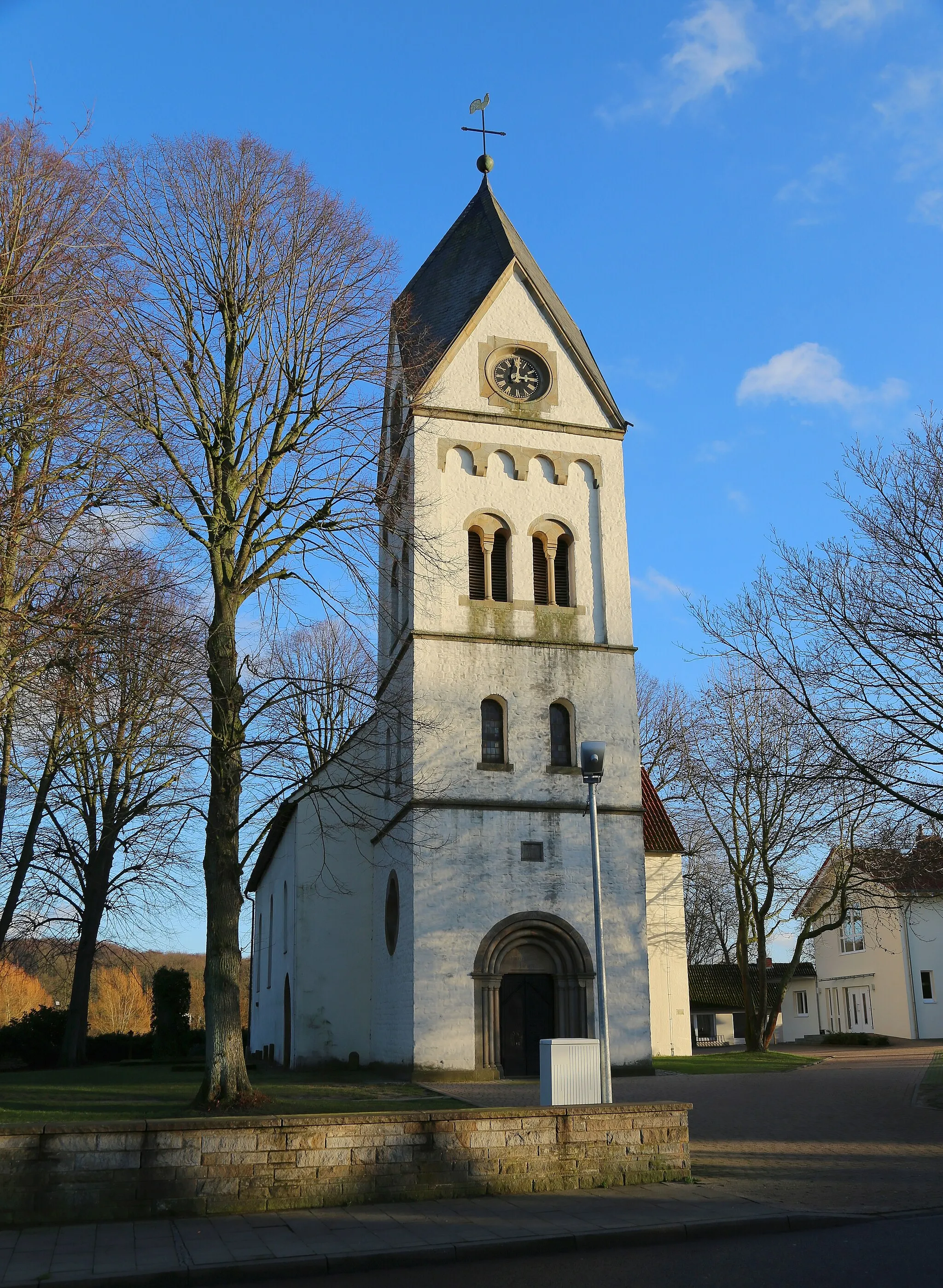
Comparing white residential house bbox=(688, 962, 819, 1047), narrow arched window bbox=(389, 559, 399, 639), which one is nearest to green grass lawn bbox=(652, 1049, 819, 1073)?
white residential house bbox=(688, 962, 819, 1047)

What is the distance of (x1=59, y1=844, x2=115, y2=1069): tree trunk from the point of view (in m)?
31.5

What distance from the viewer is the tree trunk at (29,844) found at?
2165 cm

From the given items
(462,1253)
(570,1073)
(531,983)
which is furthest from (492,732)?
(462,1253)

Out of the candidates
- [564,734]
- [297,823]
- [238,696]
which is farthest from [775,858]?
[238,696]

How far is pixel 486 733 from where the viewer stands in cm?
2536

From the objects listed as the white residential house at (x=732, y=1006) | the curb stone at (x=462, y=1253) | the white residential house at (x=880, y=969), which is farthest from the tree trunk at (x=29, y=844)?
the white residential house at (x=732, y=1006)

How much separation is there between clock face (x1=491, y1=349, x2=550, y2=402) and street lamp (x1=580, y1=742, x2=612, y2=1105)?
1539 cm

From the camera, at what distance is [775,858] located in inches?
1329

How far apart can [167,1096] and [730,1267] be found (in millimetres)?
12868

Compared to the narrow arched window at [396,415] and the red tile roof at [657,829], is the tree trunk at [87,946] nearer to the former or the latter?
the narrow arched window at [396,415]

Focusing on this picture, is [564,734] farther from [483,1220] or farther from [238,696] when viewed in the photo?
[483,1220]

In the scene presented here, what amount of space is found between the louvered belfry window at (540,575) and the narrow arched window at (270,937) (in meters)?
18.3

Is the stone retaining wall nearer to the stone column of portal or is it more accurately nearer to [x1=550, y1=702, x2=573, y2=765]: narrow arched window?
the stone column of portal

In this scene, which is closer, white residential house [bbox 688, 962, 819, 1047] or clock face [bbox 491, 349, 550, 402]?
clock face [bbox 491, 349, 550, 402]
